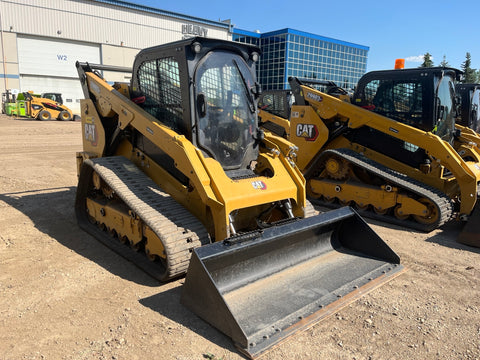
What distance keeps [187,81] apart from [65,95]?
110 feet

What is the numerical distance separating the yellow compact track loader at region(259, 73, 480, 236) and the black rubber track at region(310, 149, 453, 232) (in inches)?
0.6

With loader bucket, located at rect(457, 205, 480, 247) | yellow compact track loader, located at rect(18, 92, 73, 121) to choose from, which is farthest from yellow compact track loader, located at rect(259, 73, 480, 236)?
yellow compact track loader, located at rect(18, 92, 73, 121)

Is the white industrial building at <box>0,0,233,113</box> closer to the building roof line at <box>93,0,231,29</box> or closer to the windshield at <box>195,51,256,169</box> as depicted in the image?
the building roof line at <box>93,0,231,29</box>

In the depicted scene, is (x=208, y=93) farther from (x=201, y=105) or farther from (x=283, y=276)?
(x=283, y=276)

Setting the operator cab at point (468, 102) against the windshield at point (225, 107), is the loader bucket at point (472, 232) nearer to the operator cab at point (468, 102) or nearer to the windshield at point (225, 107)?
the windshield at point (225, 107)

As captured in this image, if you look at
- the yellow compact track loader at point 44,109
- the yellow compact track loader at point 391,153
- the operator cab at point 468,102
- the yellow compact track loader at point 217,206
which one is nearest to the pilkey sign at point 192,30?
the yellow compact track loader at point 44,109

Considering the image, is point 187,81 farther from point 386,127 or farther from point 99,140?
point 386,127

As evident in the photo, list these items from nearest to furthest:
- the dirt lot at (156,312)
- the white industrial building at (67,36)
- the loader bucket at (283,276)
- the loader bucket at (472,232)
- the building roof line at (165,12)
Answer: the dirt lot at (156,312) < the loader bucket at (283,276) < the loader bucket at (472,232) < the white industrial building at (67,36) < the building roof line at (165,12)

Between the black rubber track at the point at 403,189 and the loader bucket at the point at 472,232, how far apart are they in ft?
1.21

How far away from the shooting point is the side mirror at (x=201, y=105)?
4.19 m

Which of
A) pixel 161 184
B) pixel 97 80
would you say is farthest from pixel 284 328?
pixel 97 80

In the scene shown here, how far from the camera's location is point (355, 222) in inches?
174

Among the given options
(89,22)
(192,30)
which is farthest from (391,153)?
(192,30)

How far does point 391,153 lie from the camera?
682 centimetres
